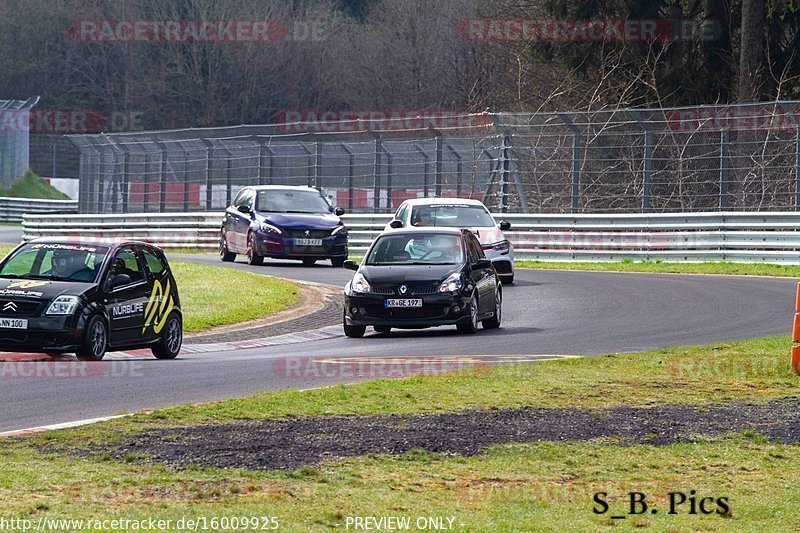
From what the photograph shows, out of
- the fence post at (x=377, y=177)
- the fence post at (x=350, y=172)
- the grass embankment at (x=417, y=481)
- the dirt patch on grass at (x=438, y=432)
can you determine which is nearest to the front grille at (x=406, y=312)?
the grass embankment at (x=417, y=481)

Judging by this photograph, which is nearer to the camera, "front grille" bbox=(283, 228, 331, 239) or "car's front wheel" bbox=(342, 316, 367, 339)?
"car's front wheel" bbox=(342, 316, 367, 339)

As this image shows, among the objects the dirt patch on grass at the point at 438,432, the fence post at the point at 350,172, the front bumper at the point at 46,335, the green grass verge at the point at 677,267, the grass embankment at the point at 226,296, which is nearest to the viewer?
the dirt patch on grass at the point at 438,432

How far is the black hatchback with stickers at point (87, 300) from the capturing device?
47.3 ft

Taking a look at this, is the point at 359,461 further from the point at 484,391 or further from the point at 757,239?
the point at 757,239

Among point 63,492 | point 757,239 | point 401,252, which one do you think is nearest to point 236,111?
point 757,239

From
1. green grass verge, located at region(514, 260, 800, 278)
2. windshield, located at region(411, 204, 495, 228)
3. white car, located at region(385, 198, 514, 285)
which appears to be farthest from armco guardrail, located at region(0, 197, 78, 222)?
windshield, located at region(411, 204, 495, 228)

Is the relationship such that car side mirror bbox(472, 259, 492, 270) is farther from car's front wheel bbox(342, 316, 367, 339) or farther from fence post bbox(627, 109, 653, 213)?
fence post bbox(627, 109, 653, 213)

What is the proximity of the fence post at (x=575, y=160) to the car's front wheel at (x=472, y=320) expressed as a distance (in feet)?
46.0

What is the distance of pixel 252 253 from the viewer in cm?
3120

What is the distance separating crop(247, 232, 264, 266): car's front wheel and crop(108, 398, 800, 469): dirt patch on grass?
20370 mm

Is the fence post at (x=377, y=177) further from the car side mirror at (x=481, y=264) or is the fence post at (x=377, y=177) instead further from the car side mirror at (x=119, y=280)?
the car side mirror at (x=119, y=280)

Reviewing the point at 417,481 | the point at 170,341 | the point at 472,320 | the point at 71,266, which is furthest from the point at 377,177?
the point at 417,481

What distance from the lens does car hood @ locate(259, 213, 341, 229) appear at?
30438 mm

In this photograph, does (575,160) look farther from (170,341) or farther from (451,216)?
(170,341)
